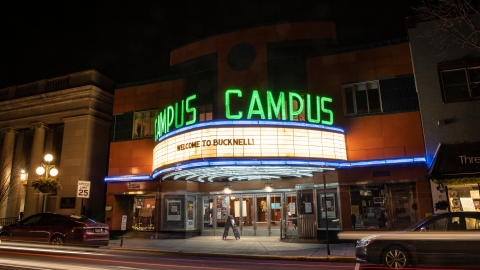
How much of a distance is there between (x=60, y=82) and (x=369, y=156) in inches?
884

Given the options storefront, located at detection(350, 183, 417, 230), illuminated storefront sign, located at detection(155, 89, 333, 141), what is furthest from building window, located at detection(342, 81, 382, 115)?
storefront, located at detection(350, 183, 417, 230)

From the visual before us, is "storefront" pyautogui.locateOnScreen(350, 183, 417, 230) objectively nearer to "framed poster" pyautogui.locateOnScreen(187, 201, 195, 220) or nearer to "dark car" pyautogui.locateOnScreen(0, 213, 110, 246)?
"framed poster" pyautogui.locateOnScreen(187, 201, 195, 220)

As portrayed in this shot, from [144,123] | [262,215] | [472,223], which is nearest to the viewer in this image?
[472,223]

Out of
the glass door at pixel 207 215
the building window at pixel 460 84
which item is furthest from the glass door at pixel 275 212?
the building window at pixel 460 84

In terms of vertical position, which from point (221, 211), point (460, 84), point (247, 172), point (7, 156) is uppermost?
point (460, 84)

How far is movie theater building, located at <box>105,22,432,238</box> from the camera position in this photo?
54.0ft

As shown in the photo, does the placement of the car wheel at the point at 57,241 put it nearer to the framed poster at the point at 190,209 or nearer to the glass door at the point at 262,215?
the framed poster at the point at 190,209

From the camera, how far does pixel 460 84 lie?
16828 millimetres

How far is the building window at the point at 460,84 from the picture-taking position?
16547mm

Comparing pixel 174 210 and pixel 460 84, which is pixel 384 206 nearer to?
pixel 460 84

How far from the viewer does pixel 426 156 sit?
55.5 feet

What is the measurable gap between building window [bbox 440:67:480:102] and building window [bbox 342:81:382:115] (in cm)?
303

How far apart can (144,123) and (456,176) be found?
17.8 meters

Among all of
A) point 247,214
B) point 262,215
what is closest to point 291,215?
point 262,215
